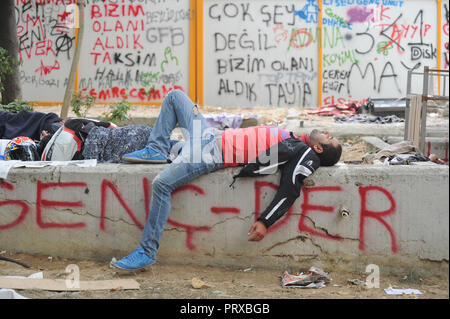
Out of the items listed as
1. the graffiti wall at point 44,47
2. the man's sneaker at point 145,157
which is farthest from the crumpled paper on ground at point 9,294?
the graffiti wall at point 44,47

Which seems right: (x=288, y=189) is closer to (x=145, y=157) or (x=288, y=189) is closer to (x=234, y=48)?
(x=145, y=157)

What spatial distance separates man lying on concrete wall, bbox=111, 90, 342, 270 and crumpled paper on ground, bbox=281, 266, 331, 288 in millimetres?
354

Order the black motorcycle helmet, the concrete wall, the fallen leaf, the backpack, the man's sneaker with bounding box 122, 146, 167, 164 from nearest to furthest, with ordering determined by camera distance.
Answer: the fallen leaf
the concrete wall
the man's sneaker with bounding box 122, 146, 167, 164
the backpack
the black motorcycle helmet

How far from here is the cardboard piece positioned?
3.67 meters

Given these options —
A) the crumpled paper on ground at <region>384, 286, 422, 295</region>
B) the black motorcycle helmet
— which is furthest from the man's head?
the black motorcycle helmet

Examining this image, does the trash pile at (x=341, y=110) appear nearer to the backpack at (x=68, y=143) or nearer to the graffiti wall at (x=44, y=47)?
the graffiti wall at (x=44, y=47)

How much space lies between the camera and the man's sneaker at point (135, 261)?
3.82 m

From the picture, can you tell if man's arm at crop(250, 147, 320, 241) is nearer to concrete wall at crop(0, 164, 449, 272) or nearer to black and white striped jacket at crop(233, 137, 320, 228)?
black and white striped jacket at crop(233, 137, 320, 228)

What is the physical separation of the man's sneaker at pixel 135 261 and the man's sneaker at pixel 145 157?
2.31 feet

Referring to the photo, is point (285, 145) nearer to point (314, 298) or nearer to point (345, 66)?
point (314, 298)

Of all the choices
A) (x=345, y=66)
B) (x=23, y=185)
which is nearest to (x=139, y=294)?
(x=23, y=185)

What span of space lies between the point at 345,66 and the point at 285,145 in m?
8.03

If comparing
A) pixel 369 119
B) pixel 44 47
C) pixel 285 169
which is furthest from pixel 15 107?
pixel 44 47

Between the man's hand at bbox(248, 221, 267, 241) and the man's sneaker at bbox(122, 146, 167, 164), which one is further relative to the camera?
the man's sneaker at bbox(122, 146, 167, 164)
